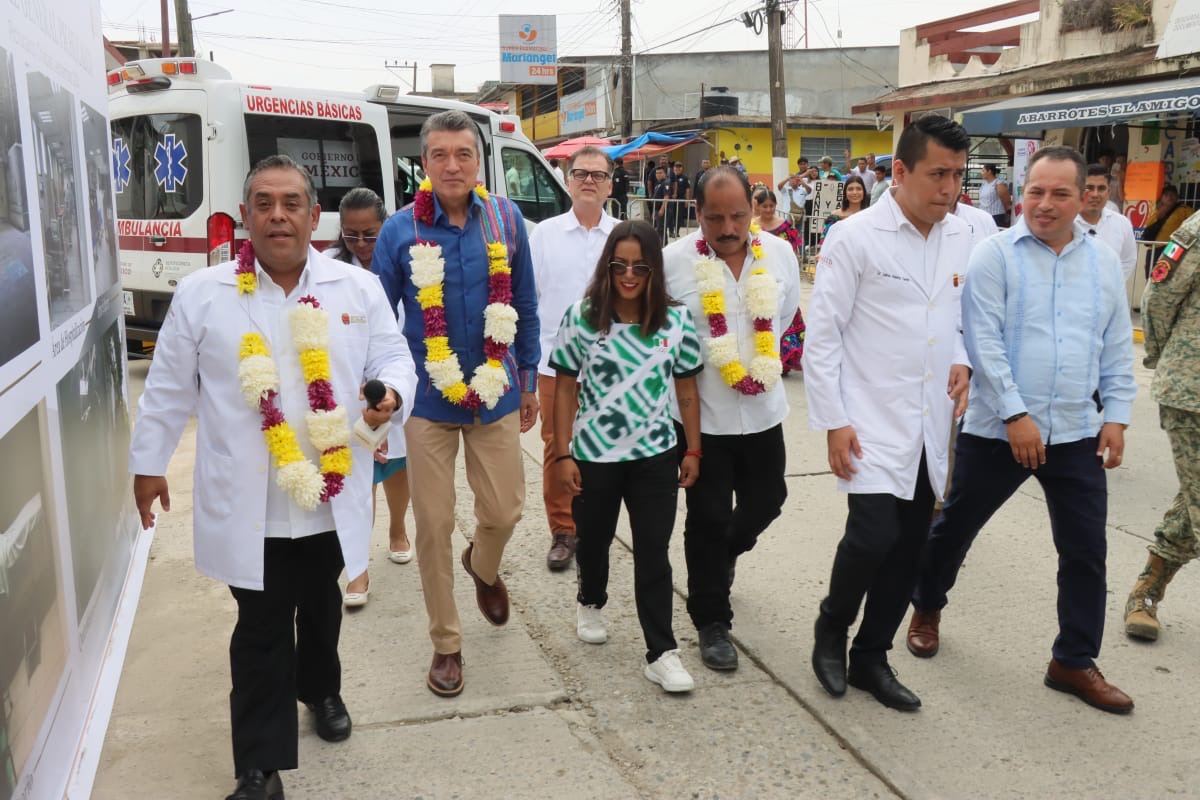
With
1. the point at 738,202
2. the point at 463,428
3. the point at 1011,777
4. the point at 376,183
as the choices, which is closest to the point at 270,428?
the point at 463,428

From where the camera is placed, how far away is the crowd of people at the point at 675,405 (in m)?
3.01

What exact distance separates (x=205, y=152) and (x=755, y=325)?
19.1ft

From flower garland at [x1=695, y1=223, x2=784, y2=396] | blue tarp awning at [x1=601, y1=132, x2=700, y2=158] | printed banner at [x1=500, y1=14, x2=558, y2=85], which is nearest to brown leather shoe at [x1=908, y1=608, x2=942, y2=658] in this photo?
flower garland at [x1=695, y1=223, x2=784, y2=396]

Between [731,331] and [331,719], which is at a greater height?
[731,331]

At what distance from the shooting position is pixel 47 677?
9.13 feet

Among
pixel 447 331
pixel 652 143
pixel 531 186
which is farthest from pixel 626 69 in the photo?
pixel 447 331

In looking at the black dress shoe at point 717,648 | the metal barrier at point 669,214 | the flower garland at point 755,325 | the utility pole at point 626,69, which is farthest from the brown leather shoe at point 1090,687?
the utility pole at point 626,69

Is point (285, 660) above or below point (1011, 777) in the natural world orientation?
above

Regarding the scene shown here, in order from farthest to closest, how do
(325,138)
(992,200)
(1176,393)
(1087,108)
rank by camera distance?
(992,200)
(1087,108)
(325,138)
(1176,393)

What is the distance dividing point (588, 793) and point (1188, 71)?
13543mm

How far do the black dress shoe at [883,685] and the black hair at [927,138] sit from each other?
176cm

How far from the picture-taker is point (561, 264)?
529 cm

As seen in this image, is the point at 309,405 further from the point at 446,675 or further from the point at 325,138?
the point at 325,138

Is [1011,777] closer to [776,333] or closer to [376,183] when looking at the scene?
[776,333]
